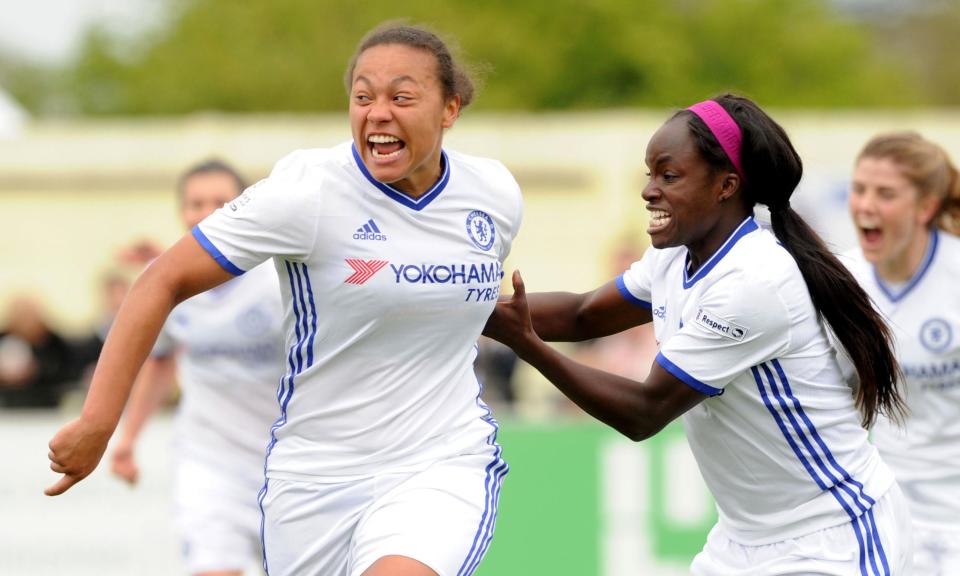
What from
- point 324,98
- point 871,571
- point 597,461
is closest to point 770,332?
point 871,571

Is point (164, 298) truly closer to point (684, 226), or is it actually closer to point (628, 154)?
point (684, 226)

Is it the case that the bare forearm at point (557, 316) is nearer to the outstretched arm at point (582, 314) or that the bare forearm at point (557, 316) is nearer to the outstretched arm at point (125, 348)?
the outstretched arm at point (582, 314)

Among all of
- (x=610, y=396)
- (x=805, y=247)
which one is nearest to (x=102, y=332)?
(x=610, y=396)

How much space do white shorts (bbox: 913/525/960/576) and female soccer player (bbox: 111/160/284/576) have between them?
2.64m

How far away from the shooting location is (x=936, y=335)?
589 centimetres

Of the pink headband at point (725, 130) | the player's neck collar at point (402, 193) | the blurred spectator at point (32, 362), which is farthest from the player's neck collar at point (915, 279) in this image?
the blurred spectator at point (32, 362)

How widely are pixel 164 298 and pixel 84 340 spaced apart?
818 centimetres

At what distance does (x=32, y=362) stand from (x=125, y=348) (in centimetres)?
782

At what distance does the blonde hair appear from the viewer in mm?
6004

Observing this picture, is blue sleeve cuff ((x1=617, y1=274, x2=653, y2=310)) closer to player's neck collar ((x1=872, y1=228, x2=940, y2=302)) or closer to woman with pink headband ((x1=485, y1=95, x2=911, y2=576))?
woman with pink headband ((x1=485, y1=95, x2=911, y2=576))

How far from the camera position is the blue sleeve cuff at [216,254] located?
4453 mm

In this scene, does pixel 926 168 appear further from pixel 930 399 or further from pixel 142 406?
pixel 142 406

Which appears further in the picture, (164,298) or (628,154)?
(628,154)

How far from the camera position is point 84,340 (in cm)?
1225
